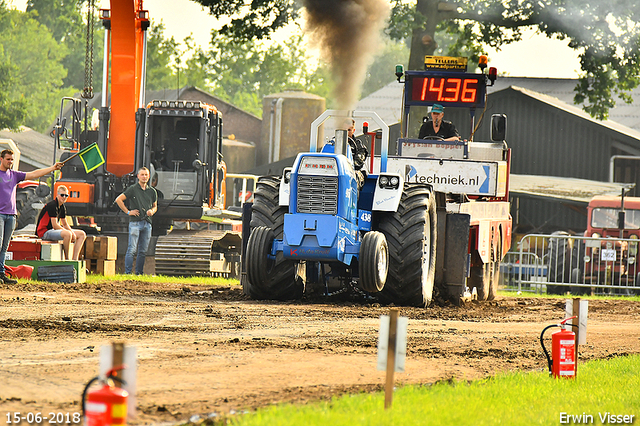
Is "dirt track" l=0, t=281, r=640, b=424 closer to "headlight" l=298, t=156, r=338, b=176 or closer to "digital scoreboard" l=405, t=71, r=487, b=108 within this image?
"headlight" l=298, t=156, r=338, b=176

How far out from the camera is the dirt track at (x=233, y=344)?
641 cm

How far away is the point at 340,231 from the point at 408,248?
1182 mm

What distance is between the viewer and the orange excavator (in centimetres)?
1916

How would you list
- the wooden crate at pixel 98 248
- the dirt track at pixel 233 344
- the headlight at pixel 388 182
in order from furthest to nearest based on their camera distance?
the wooden crate at pixel 98 248
the headlight at pixel 388 182
the dirt track at pixel 233 344

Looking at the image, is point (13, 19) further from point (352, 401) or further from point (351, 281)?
point (352, 401)

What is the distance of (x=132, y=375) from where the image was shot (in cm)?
430

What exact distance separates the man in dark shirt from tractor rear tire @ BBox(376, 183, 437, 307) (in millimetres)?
6890

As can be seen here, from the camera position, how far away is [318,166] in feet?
39.6

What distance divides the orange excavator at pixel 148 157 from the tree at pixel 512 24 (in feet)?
31.1

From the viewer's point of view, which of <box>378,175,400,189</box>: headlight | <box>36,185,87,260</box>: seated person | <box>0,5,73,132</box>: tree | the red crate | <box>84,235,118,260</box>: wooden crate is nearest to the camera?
<box>378,175,400,189</box>: headlight

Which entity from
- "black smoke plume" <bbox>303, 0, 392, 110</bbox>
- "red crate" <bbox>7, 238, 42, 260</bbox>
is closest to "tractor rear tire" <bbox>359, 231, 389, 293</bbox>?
"black smoke plume" <bbox>303, 0, 392, 110</bbox>

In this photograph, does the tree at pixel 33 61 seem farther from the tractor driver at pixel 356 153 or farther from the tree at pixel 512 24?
the tractor driver at pixel 356 153

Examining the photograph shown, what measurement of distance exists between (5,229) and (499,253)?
8574 mm

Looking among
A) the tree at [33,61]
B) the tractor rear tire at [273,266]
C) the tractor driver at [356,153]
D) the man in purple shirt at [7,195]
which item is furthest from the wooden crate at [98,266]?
the tree at [33,61]
